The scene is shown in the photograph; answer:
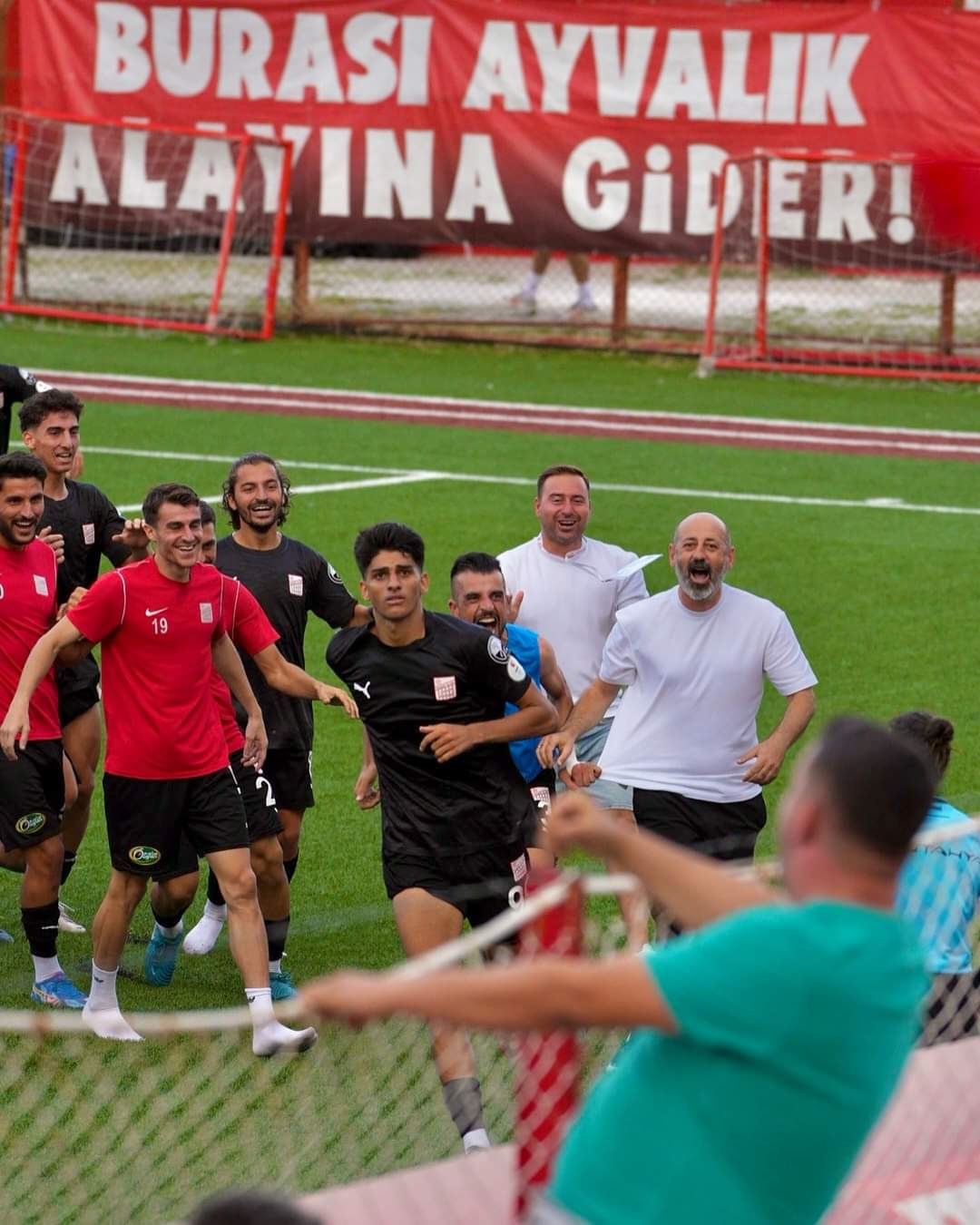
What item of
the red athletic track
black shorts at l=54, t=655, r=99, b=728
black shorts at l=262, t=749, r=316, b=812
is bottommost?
black shorts at l=262, t=749, r=316, b=812

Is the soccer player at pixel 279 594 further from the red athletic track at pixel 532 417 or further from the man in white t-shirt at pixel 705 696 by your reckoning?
the red athletic track at pixel 532 417

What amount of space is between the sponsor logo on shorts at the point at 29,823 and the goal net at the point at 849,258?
1641cm

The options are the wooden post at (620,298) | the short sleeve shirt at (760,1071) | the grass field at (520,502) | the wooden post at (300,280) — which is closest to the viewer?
A: the short sleeve shirt at (760,1071)

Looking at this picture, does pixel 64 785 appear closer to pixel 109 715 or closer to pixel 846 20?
pixel 109 715

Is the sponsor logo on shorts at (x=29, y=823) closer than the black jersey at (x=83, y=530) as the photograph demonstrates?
Yes

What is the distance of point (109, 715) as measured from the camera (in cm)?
775

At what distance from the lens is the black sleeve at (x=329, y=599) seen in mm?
8656

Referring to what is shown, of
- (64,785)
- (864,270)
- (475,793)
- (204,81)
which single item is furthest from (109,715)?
(204,81)

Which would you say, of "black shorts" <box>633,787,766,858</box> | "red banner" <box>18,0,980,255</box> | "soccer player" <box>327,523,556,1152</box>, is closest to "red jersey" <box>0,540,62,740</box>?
"soccer player" <box>327,523,556,1152</box>

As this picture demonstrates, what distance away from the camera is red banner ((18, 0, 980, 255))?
78.8 ft

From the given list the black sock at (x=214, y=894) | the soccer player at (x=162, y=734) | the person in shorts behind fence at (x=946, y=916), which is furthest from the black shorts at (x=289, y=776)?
the person in shorts behind fence at (x=946, y=916)

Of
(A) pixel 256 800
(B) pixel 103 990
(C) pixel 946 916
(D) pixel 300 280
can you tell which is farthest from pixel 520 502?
(C) pixel 946 916

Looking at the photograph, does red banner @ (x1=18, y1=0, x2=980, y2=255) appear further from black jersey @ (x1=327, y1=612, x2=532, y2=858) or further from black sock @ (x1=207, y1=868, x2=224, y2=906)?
black jersey @ (x1=327, y1=612, x2=532, y2=858)

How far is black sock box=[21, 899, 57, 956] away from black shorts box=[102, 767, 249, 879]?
45 cm
